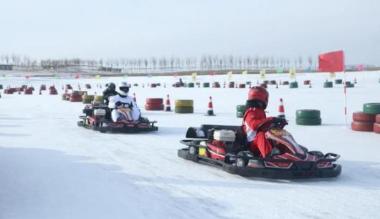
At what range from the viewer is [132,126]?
12578 millimetres

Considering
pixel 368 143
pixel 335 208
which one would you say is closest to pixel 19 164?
pixel 335 208

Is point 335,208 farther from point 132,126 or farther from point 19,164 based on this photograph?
point 132,126

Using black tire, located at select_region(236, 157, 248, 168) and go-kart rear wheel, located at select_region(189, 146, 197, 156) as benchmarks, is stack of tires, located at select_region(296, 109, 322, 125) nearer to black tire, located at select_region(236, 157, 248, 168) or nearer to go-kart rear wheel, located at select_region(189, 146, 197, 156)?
go-kart rear wheel, located at select_region(189, 146, 197, 156)

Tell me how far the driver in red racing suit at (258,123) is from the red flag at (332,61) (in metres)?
7.10

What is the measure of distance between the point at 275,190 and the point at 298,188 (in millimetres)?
310

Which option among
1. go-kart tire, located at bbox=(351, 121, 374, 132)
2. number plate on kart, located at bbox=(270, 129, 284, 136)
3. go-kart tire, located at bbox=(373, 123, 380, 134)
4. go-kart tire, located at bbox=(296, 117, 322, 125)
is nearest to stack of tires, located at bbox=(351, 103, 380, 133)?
go-kart tire, located at bbox=(351, 121, 374, 132)

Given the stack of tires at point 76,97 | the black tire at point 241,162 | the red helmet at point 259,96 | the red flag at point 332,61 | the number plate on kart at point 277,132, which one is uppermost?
the red flag at point 332,61

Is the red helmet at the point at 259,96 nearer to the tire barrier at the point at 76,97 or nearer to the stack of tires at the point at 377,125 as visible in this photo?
the stack of tires at the point at 377,125

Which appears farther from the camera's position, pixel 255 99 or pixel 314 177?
pixel 255 99

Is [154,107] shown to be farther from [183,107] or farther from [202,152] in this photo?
[202,152]

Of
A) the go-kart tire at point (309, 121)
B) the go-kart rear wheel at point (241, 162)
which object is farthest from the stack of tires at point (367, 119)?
the go-kart rear wheel at point (241, 162)

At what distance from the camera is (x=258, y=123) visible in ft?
25.0

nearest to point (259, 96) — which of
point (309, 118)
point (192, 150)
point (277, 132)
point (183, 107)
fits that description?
point (277, 132)

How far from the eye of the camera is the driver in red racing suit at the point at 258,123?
24.1 feet
